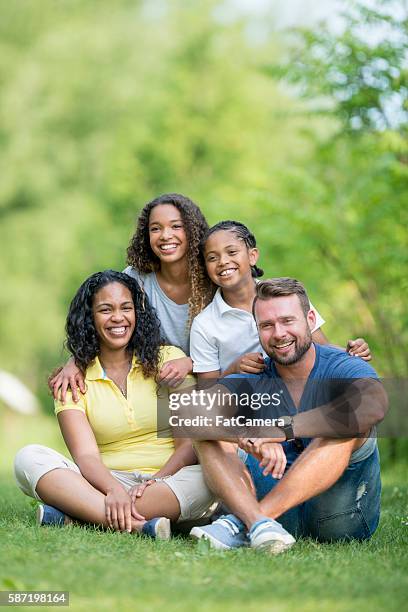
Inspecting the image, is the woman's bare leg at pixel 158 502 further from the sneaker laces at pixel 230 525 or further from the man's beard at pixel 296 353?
the man's beard at pixel 296 353

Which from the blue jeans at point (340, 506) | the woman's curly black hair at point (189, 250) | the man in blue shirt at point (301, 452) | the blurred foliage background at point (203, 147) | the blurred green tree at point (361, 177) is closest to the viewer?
the man in blue shirt at point (301, 452)

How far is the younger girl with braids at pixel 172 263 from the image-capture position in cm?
499

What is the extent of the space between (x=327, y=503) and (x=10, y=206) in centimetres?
1603

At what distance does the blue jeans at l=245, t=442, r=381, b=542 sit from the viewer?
12.8ft

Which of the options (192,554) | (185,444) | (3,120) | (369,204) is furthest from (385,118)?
(3,120)

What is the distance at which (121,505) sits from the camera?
4102 mm

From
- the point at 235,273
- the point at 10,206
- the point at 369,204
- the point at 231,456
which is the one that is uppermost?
the point at 10,206

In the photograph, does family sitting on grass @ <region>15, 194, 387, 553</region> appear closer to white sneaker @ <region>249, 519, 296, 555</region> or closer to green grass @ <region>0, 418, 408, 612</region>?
white sneaker @ <region>249, 519, 296, 555</region>

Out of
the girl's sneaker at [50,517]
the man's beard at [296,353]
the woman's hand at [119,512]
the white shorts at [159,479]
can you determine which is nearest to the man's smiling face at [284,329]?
the man's beard at [296,353]

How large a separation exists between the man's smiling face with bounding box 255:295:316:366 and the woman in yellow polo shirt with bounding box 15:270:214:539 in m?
0.72

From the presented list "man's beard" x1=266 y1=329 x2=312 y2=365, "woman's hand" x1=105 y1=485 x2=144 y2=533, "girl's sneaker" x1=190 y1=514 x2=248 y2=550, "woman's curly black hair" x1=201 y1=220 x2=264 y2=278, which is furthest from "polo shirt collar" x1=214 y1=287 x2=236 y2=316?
"girl's sneaker" x1=190 y1=514 x2=248 y2=550

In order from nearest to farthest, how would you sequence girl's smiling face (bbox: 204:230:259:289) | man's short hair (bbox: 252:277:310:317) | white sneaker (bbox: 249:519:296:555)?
1. white sneaker (bbox: 249:519:296:555)
2. man's short hair (bbox: 252:277:310:317)
3. girl's smiling face (bbox: 204:230:259:289)

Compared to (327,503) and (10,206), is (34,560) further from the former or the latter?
(10,206)

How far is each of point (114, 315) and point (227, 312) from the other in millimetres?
587
